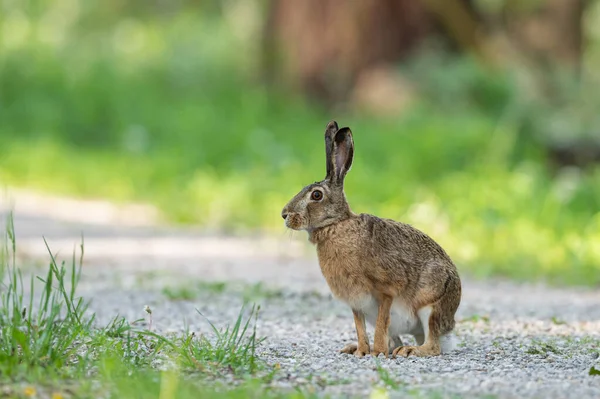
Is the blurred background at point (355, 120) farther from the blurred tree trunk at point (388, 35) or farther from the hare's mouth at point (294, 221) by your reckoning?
the hare's mouth at point (294, 221)

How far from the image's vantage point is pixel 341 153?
5.18 m

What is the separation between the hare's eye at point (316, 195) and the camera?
5.15 meters

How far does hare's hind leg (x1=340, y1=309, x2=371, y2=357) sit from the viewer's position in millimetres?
5051

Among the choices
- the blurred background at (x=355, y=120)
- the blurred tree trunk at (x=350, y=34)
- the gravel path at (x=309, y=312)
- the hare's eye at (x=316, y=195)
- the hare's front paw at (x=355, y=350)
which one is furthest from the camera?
the blurred tree trunk at (x=350, y=34)

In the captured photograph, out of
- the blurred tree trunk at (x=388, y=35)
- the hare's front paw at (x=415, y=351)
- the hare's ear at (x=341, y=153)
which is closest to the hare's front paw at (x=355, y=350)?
the hare's front paw at (x=415, y=351)

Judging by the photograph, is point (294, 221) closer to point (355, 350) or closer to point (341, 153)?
point (341, 153)

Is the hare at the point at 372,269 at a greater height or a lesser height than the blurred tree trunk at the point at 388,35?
lesser

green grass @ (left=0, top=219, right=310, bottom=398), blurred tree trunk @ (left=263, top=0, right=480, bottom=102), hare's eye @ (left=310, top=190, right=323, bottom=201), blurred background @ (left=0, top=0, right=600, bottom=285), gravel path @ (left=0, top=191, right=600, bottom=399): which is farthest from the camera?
blurred tree trunk @ (left=263, top=0, right=480, bottom=102)

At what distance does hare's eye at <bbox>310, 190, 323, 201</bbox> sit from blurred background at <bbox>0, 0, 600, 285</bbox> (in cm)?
370

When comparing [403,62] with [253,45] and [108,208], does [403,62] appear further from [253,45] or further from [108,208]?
[108,208]

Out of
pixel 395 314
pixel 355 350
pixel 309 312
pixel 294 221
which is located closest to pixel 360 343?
pixel 355 350

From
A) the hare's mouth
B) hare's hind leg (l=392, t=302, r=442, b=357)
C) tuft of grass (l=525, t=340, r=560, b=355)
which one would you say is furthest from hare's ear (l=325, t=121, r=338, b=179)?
tuft of grass (l=525, t=340, r=560, b=355)

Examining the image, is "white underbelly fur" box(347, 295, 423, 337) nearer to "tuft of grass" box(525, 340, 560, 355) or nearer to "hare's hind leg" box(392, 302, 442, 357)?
"hare's hind leg" box(392, 302, 442, 357)

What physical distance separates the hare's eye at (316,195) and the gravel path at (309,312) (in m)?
0.71
